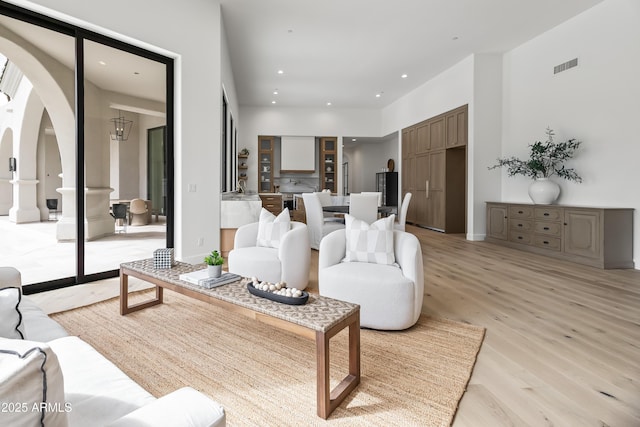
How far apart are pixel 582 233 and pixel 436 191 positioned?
11.6 ft

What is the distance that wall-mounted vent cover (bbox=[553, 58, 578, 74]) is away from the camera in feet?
16.8

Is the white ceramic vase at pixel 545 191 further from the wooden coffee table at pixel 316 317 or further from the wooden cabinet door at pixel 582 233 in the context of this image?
the wooden coffee table at pixel 316 317

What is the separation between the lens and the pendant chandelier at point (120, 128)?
3.82 metres

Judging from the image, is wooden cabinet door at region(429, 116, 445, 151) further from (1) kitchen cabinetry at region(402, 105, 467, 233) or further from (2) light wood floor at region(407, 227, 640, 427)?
(2) light wood floor at region(407, 227, 640, 427)

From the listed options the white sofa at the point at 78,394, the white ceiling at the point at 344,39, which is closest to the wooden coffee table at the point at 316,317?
the white sofa at the point at 78,394

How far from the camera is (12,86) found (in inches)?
122

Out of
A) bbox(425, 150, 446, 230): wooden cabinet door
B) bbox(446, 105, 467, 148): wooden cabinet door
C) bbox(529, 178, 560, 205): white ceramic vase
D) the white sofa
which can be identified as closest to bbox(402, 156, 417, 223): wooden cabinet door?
bbox(425, 150, 446, 230): wooden cabinet door

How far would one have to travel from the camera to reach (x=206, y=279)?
212 centimetres

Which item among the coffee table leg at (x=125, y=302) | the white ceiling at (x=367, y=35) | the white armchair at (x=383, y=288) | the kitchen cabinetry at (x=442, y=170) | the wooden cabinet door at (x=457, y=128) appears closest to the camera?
the white armchair at (x=383, y=288)

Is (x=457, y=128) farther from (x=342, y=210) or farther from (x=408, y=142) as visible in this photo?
(x=342, y=210)

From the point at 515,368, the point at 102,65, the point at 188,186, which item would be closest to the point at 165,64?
the point at 102,65

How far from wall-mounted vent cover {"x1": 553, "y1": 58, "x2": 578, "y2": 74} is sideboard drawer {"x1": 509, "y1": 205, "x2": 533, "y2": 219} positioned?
2193mm

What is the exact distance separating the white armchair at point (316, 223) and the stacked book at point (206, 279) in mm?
3136

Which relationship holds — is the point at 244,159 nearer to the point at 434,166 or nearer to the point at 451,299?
the point at 434,166
